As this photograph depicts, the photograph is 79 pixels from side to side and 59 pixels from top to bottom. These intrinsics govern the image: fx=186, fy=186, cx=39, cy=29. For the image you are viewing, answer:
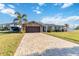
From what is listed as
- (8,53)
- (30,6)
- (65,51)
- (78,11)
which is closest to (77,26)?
(78,11)

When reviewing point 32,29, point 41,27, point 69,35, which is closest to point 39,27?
point 41,27

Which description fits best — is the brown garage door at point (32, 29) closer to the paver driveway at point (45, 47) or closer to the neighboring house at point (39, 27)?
the neighboring house at point (39, 27)

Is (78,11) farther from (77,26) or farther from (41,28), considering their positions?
(41,28)

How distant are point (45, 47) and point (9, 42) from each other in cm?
69

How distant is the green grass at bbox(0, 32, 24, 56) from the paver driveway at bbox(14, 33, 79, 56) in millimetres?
87

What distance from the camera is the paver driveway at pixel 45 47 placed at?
3.48 meters

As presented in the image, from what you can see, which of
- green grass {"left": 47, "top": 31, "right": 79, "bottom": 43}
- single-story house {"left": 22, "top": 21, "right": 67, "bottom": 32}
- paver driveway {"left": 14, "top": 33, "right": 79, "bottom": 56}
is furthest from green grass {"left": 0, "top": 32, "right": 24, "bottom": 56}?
green grass {"left": 47, "top": 31, "right": 79, "bottom": 43}

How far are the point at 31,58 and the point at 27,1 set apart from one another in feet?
3.48

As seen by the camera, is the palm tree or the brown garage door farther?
the brown garage door

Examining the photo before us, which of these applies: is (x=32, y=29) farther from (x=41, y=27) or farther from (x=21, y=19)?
(x=21, y=19)

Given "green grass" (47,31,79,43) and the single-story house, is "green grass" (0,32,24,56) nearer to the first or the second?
the single-story house

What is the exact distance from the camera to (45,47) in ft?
11.6

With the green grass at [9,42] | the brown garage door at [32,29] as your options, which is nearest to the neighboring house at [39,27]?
the brown garage door at [32,29]

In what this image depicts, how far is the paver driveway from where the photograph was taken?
3477 millimetres
